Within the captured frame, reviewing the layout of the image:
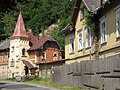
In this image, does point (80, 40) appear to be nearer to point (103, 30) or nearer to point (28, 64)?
point (103, 30)

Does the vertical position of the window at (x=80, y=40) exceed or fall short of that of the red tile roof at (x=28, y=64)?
it exceeds it

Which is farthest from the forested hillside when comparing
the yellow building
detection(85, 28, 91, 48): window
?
detection(85, 28, 91, 48): window

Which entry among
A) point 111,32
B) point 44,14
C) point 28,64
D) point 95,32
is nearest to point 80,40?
point 95,32

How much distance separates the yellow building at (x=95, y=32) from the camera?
24953mm

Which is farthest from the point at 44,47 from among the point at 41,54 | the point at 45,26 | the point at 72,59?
the point at 45,26

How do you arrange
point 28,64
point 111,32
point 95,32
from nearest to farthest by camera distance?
point 111,32 < point 95,32 < point 28,64

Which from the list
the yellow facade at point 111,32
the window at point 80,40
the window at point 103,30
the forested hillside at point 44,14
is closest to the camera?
the yellow facade at point 111,32

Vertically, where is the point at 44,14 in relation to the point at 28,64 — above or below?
above

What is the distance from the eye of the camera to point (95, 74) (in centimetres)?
2158

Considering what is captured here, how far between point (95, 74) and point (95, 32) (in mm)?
8727

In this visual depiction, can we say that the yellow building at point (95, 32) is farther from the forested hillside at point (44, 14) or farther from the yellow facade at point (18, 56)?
the forested hillside at point (44, 14)

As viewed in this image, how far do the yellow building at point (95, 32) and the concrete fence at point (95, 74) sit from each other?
7.62 feet

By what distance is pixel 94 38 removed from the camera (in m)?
29.9

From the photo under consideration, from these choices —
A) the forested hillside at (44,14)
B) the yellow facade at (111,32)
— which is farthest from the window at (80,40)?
the forested hillside at (44,14)
